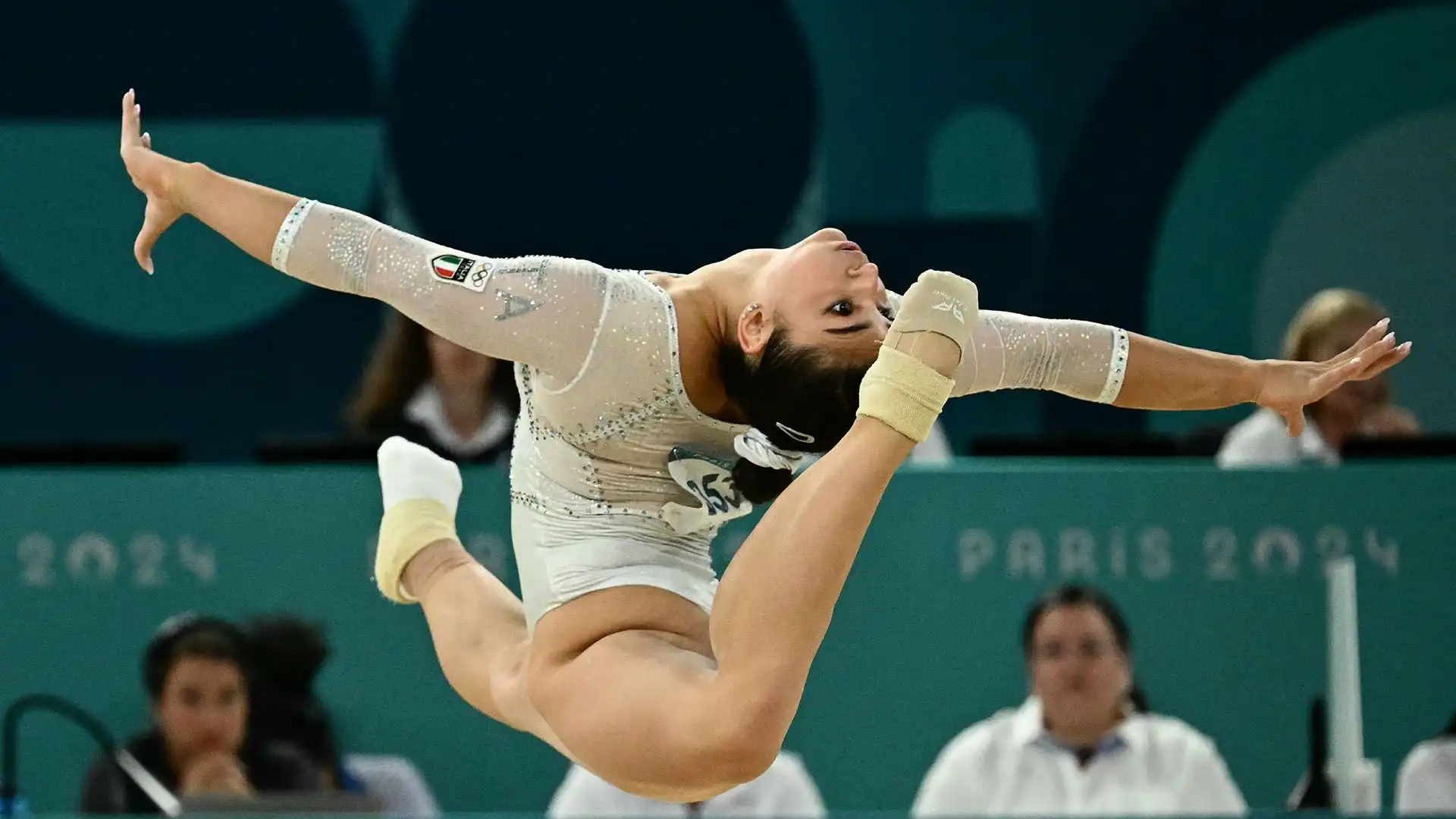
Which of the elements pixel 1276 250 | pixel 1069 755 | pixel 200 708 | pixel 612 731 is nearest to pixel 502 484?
pixel 200 708

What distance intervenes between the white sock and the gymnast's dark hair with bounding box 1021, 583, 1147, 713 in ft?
5.37

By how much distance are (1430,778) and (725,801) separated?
5.47 ft

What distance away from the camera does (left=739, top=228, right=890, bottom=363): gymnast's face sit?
259 centimetres

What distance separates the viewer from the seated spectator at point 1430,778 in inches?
165

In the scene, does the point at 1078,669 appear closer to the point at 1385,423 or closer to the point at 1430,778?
the point at 1430,778

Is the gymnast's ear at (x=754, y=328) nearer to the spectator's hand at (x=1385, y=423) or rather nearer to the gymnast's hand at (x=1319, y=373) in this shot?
the gymnast's hand at (x=1319, y=373)

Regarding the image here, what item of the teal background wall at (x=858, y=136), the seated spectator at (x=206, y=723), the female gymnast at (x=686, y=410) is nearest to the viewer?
the female gymnast at (x=686, y=410)

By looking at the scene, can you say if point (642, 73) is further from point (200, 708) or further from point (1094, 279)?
point (200, 708)

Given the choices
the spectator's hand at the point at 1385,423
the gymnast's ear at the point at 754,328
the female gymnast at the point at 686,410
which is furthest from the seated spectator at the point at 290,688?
the spectator's hand at the point at 1385,423

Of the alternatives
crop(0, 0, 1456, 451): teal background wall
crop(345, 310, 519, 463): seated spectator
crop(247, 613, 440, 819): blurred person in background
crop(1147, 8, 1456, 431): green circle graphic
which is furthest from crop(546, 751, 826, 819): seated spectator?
crop(1147, 8, 1456, 431): green circle graphic

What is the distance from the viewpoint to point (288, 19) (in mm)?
6441

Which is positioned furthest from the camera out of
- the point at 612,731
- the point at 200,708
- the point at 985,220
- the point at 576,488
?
the point at 985,220

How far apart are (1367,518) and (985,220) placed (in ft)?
7.40

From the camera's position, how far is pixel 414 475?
335 centimetres
